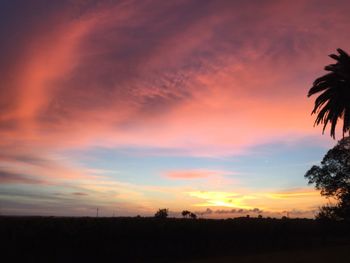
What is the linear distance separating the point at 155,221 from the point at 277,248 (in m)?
15.5

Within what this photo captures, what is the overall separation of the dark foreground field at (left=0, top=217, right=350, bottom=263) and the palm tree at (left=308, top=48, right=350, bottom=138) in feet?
35.7

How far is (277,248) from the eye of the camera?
57.2 meters

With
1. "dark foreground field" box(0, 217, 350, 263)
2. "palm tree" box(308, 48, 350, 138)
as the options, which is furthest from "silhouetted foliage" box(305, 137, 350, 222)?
"palm tree" box(308, 48, 350, 138)

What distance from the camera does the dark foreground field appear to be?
3919 centimetres

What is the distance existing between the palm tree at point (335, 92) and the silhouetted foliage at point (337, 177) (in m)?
20.7

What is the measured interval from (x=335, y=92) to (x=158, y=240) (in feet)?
78.1

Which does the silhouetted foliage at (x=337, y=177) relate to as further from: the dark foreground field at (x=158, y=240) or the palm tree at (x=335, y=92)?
the palm tree at (x=335, y=92)

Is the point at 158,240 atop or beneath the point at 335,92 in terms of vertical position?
beneath

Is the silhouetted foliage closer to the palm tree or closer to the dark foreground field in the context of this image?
the dark foreground field

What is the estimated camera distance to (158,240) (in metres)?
48.9

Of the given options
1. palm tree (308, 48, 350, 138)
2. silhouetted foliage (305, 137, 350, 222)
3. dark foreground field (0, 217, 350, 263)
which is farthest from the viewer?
silhouetted foliage (305, 137, 350, 222)

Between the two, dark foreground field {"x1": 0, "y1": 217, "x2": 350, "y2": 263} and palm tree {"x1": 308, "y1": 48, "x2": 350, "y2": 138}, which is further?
dark foreground field {"x1": 0, "y1": 217, "x2": 350, "y2": 263}

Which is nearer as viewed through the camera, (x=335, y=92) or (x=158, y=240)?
(x=335, y=92)

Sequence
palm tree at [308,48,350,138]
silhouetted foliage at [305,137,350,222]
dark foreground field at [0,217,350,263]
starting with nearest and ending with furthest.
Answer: palm tree at [308,48,350,138] < dark foreground field at [0,217,350,263] < silhouetted foliage at [305,137,350,222]
